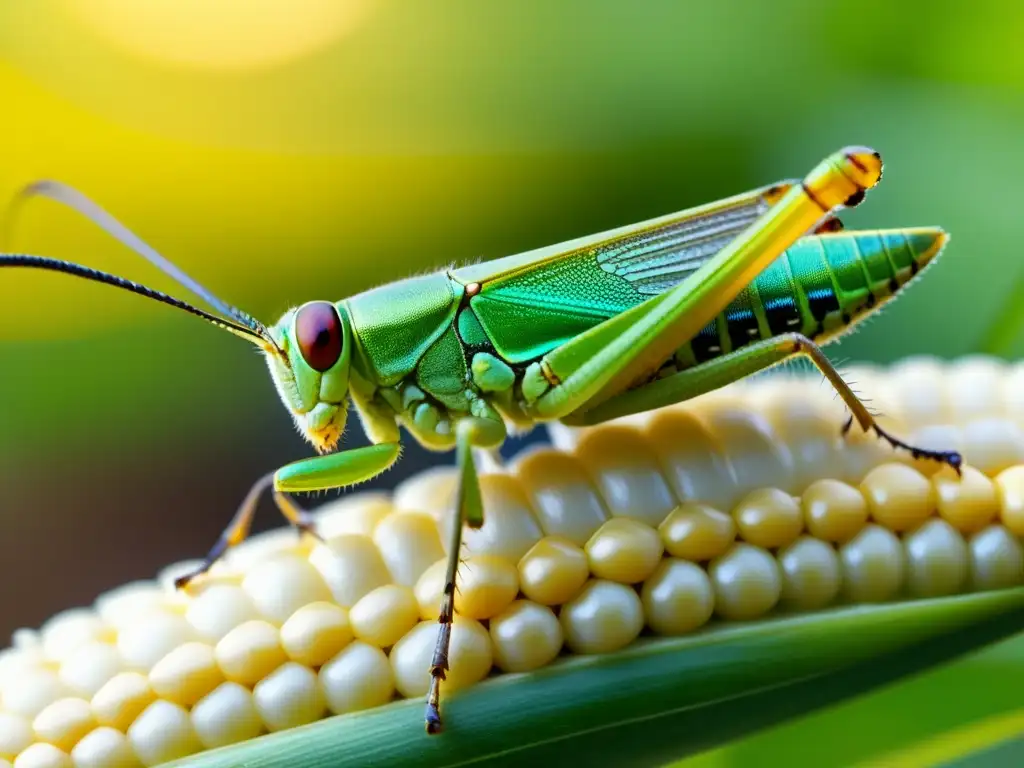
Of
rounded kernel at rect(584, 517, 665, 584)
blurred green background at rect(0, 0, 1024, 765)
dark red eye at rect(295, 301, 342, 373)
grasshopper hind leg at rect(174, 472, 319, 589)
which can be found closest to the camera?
rounded kernel at rect(584, 517, 665, 584)

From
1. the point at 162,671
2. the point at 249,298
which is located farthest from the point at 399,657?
the point at 249,298

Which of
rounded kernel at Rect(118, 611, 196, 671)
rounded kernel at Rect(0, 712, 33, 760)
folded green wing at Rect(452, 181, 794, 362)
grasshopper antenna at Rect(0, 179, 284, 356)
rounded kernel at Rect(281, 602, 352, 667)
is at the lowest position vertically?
rounded kernel at Rect(0, 712, 33, 760)

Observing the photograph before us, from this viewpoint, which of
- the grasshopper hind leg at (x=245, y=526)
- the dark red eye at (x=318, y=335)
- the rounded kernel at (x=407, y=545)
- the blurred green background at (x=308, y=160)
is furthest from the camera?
the blurred green background at (x=308, y=160)

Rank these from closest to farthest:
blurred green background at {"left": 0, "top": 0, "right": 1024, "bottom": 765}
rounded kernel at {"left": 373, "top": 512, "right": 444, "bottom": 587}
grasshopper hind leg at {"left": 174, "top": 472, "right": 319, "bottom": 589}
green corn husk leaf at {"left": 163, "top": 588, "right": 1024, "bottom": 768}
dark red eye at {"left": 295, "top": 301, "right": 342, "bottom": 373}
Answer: green corn husk leaf at {"left": 163, "top": 588, "right": 1024, "bottom": 768} < rounded kernel at {"left": 373, "top": 512, "right": 444, "bottom": 587} < grasshopper hind leg at {"left": 174, "top": 472, "right": 319, "bottom": 589} < dark red eye at {"left": 295, "top": 301, "right": 342, "bottom": 373} < blurred green background at {"left": 0, "top": 0, "right": 1024, "bottom": 765}

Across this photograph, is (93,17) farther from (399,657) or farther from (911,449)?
(911,449)

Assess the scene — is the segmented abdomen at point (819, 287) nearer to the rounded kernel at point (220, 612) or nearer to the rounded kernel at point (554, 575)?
the rounded kernel at point (554, 575)

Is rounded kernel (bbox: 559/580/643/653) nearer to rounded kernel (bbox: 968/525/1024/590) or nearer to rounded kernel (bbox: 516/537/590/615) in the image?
rounded kernel (bbox: 516/537/590/615)

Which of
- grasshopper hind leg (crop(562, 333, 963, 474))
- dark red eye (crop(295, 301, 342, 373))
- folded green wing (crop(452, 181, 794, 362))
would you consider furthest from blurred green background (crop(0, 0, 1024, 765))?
grasshopper hind leg (crop(562, 333, 963, 474))

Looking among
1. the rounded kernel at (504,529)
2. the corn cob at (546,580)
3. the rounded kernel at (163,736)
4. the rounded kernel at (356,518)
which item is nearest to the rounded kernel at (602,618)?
the corn cob at (546,580)
